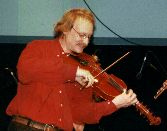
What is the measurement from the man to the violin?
0.08 metres

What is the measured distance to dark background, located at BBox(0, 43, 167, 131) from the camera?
10.8 feet

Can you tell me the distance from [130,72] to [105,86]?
83 centimetres

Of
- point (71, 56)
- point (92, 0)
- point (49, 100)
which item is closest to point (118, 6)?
point (92, 0)

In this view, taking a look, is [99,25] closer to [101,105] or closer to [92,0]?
[92,0]

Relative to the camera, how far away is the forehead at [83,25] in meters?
2.38

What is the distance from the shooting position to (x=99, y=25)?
3.69m

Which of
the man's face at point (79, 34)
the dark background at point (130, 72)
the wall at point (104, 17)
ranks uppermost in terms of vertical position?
the man's face at point (79, 34)

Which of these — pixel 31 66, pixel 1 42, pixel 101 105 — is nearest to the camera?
pixel 31 66

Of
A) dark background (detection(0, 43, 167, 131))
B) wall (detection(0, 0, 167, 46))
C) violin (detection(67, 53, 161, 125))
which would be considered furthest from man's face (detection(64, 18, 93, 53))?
wall (detection(0, 0, 167, 46))

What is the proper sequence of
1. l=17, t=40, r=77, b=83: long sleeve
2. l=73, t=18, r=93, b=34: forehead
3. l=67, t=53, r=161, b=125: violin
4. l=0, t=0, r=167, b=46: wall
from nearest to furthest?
l=17, t=40, r=77, b=83: long sleeve → l=73, t=18, r=93, b=34: forehead → l=67, t=53, r=161, b=125: violin → l=0, t=0, r=167, b=46: wall

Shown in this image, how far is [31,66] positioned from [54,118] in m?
0.35

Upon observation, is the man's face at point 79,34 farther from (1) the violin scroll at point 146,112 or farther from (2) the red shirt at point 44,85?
(1) the violin scroll at point 146,112

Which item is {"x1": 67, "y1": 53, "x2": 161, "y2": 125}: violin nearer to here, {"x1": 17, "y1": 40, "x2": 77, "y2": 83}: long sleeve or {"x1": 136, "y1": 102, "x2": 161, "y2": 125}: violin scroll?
{"x1": 136, "y1": 102, "x2": 161, "y2": 125}: violin scroll

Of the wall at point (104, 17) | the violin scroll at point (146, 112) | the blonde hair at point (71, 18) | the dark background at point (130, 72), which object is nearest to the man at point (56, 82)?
the blonde hair at point (71, 18)
